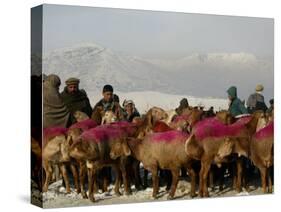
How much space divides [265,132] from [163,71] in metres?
1.97

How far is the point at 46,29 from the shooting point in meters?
11.4

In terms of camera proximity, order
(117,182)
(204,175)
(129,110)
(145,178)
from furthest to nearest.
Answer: (204,175) < (145,178) < (129,110) < (117,182)

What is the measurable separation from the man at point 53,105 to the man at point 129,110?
0.96 m

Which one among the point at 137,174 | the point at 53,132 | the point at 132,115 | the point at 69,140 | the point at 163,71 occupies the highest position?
the point at 163,71

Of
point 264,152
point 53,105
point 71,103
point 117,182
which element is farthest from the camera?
point 264,152

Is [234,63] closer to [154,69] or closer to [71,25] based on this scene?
[154,69]

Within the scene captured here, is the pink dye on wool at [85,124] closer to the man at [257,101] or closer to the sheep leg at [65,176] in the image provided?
the sheep leg at [65,176]

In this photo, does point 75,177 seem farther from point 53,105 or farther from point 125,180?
point 53,105

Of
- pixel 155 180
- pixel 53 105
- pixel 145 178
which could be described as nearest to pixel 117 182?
pixel 145 178

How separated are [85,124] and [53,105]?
1.95 ft

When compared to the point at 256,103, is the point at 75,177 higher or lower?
lower

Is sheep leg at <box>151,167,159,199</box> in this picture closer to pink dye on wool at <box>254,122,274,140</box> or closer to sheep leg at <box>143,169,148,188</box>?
sheep leg at <box>143,169,148,188</box>

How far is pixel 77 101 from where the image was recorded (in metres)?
11.7

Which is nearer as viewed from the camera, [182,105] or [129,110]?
[129,110]
